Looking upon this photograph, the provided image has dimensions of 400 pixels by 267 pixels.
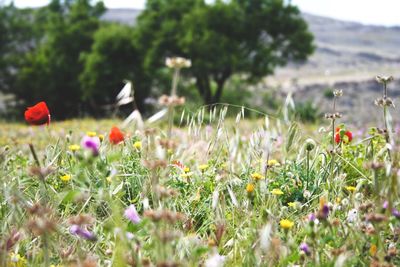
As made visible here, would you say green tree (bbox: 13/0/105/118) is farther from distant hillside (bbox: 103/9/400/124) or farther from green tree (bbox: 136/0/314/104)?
distant hillside (bbox: 103/9/400/124)

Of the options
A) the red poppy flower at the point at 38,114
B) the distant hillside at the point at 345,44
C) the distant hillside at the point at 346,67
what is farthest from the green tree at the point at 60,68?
the red poppy flower at the point at 38,114

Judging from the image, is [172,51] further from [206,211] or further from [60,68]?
[206,211]

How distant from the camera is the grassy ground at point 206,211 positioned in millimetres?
1743

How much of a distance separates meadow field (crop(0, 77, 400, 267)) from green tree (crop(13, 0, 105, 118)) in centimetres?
2907

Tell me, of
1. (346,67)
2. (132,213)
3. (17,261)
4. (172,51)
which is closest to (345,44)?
(346,67)

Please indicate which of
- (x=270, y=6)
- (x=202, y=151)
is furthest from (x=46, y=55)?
(x=202, y=151)

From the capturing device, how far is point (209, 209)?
100 inches

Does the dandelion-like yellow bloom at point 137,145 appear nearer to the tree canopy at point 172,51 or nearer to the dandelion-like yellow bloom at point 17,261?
the dandelion-like yellow bloom at point 17,261

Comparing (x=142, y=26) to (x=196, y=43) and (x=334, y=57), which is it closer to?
(x=196, y=43)

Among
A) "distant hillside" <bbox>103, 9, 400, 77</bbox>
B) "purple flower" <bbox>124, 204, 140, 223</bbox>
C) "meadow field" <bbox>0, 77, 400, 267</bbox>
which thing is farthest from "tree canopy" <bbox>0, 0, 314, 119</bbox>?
"distant hillside" <bbox>103, 9, 400, 77</bbox>

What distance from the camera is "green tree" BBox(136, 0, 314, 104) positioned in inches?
1075

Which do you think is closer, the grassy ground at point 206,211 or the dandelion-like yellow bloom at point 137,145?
the grassy ground at point 206,211

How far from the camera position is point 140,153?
10.6 feet

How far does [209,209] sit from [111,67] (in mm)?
26884
